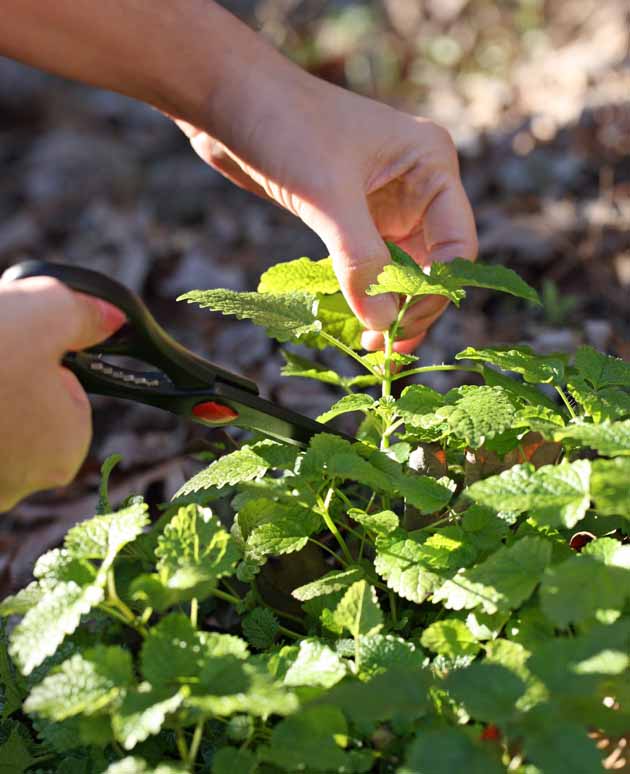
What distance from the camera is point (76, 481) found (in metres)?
2.34

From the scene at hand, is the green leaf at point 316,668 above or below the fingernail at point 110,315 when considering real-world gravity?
below

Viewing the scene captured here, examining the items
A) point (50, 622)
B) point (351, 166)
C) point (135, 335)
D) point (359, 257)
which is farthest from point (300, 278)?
point (50, 622)

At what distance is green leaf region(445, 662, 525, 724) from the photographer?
2.82 feet

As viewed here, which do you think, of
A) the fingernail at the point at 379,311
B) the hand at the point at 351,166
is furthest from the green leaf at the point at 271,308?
the hand at the point at 351,166

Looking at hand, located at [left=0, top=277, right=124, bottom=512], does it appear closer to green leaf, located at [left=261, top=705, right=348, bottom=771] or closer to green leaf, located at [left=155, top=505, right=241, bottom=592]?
green leaf, located at [left=155, top=505, right=241, bottom=592]

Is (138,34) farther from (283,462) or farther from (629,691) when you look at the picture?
(629,691)

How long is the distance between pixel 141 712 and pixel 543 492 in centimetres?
49

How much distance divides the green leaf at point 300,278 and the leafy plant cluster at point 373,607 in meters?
0.08

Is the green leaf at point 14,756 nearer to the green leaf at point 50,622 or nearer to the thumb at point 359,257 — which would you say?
the green leaf at point 50,622

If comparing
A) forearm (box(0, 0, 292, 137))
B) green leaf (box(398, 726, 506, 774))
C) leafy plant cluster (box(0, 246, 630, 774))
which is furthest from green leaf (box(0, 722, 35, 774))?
forearm (box(0, 0, 292, 137))

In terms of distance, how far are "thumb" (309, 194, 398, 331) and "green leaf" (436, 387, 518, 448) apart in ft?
0.98

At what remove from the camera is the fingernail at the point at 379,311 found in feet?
4.70

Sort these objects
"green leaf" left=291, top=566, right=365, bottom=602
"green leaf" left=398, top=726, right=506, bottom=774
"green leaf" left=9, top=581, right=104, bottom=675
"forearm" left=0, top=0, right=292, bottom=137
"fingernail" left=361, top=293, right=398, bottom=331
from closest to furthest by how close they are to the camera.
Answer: "green leaf" left=398, top=726, right=506, bottom=774, "green leaf" left=9, top=581, right=104, bottom=675, "green leaf" left=291, top=566, right=365, bottom=602, "fingernail" left=361, top=293, right=398, bottom=331, "forearm" left=0, top=0, right=292, bottom=137

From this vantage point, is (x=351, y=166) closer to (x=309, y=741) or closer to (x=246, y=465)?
(x=246, y=465)
